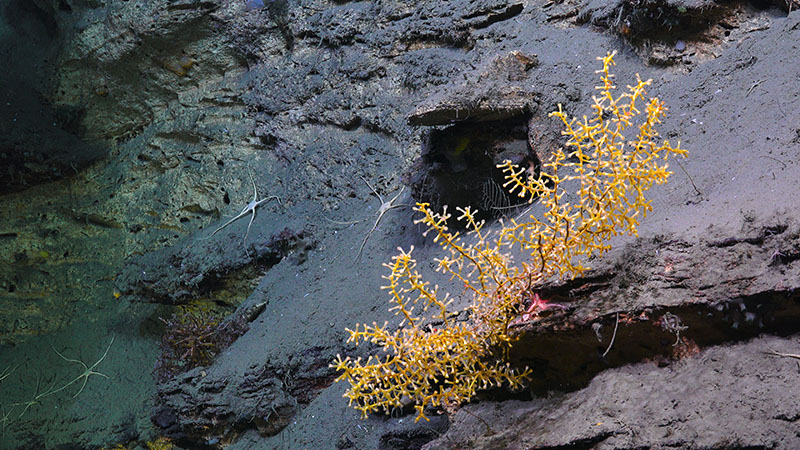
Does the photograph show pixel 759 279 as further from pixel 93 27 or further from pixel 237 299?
pixel 93 27

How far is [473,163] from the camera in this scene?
4.44m

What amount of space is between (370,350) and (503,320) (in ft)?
5.03

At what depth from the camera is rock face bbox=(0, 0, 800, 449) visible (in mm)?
2469

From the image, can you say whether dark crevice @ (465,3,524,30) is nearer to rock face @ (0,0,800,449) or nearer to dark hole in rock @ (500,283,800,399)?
rock face @ (0,0,800,449)

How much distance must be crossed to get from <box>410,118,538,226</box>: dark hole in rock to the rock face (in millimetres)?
17

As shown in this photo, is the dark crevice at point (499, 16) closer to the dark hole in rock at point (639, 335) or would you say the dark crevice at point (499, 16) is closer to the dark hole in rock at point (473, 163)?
the dark hole in rock at point (473, 163)

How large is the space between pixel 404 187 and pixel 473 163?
3.46ft

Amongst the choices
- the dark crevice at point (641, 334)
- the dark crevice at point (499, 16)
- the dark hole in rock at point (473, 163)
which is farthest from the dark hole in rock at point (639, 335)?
the dark crevice at point (499, 16)

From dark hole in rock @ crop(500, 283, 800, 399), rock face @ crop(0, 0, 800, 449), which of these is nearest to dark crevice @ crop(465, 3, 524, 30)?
rock face @ crop(0, 0, 800, 449)

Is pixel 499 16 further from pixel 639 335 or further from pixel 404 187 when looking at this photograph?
pixel 639 335

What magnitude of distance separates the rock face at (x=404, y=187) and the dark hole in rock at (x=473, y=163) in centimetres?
2

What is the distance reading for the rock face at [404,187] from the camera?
247 cm

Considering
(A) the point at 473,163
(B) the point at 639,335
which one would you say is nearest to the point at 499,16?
(A) the point at 473,163

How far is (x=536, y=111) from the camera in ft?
13.9
